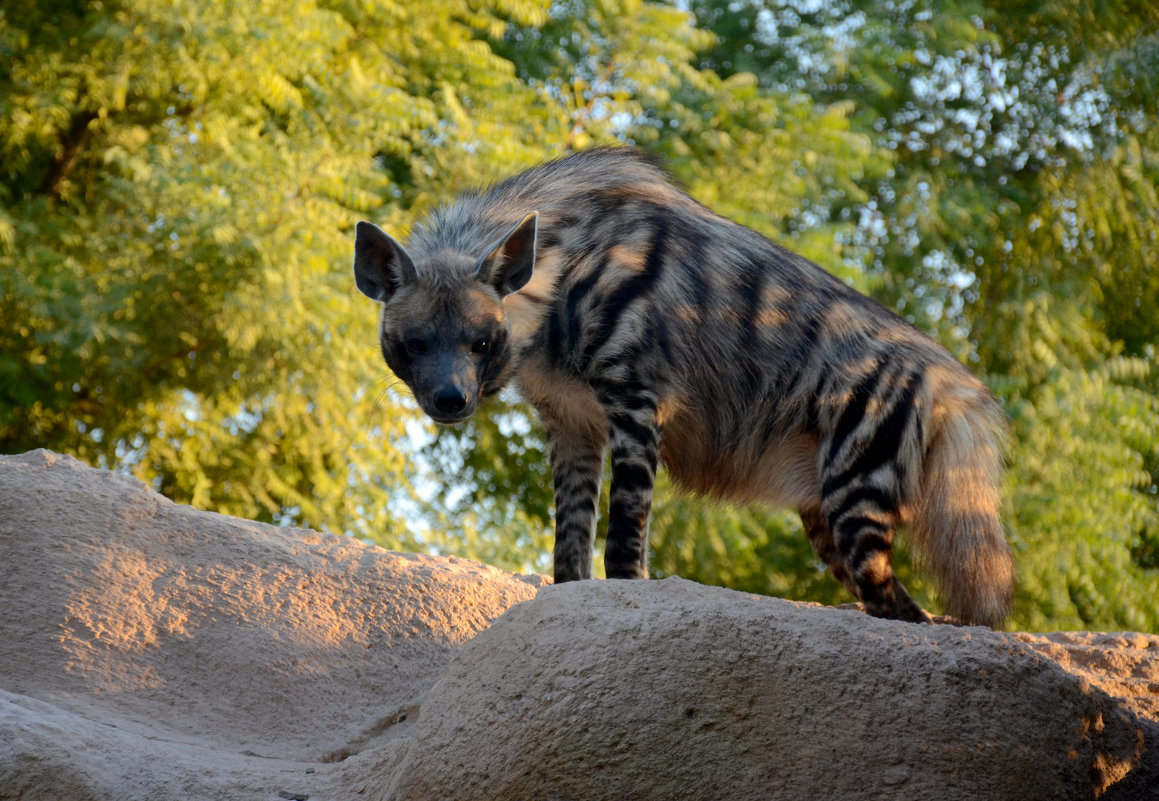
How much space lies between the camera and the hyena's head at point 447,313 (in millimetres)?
4234

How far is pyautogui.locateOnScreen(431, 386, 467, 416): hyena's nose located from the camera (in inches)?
164

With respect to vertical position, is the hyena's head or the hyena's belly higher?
the hyena's head

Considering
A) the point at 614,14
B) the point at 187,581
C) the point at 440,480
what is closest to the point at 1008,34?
the point at 614,14

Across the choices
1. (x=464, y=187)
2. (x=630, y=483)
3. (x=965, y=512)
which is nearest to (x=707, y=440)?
(x=630, y=483)

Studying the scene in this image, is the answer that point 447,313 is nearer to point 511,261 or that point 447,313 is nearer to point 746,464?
point 511,261

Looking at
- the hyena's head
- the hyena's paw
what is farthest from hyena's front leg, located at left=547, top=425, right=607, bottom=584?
the hyena's paw

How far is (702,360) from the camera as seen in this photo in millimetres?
4449

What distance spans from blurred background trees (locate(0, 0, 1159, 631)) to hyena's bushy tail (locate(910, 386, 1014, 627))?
2.30 m

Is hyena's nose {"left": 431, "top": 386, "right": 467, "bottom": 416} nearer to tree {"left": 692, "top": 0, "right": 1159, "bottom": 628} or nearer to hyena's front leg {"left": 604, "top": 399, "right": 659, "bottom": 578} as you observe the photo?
hyena's front leg {"left": 604, "top": 399, "right": 659, "bottom": 578}

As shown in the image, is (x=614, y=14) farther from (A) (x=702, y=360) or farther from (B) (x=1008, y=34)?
(A) (x=702, y=360)

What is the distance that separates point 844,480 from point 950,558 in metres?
0.44

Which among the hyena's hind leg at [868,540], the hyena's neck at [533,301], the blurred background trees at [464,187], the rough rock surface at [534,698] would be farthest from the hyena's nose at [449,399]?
the blurred background trees at [464,187]

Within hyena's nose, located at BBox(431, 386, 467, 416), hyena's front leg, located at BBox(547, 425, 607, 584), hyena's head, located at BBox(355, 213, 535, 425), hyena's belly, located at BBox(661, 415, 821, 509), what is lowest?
hyena's front leg, located at BBox(547, 425, 607, 584)

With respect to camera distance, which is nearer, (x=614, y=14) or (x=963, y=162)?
(x=614, y=14)
